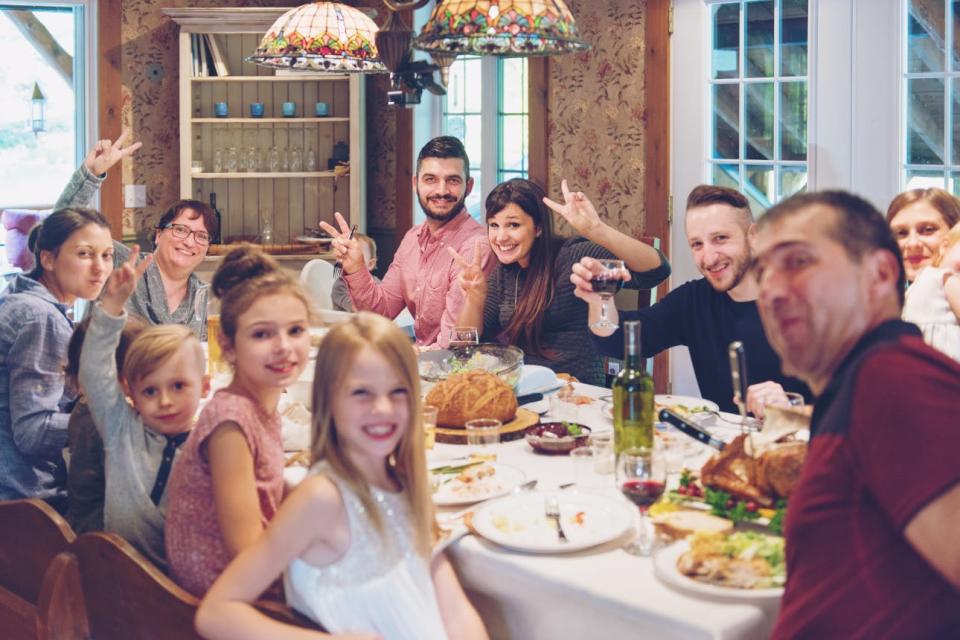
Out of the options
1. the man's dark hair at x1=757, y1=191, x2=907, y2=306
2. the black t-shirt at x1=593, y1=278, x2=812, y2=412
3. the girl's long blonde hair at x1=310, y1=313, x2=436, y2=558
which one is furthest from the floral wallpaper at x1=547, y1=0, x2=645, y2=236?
the man's dark hair at x1=757, y1=191, x2=907, y2=306

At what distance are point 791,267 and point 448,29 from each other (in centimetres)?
A: 119

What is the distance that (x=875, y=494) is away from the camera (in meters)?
1.17

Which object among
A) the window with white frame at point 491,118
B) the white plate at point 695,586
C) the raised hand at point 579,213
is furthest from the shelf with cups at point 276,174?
the white plate at point 695,586

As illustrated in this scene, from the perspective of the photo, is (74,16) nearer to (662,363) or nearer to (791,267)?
(662,363)

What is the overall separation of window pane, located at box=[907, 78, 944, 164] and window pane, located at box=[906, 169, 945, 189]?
0.04 m

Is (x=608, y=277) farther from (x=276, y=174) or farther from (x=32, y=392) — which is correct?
(x=276, y=174)

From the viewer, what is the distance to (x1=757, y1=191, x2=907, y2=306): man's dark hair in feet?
4.25

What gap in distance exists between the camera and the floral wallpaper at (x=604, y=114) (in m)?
5.16

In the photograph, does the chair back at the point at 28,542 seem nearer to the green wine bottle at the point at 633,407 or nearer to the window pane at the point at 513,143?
the green wine bottle at the point at 633,407

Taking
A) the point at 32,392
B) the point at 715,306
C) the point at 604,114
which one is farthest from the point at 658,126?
the point at 32,392

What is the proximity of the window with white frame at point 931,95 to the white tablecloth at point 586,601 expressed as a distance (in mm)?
2773

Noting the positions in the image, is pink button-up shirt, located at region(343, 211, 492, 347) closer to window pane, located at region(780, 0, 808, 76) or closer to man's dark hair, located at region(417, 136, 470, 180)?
man's dark hair, located at region(417, 136, 470, 180)

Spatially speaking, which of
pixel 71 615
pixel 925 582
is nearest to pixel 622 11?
pixel 71 615

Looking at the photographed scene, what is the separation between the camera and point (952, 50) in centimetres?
396
